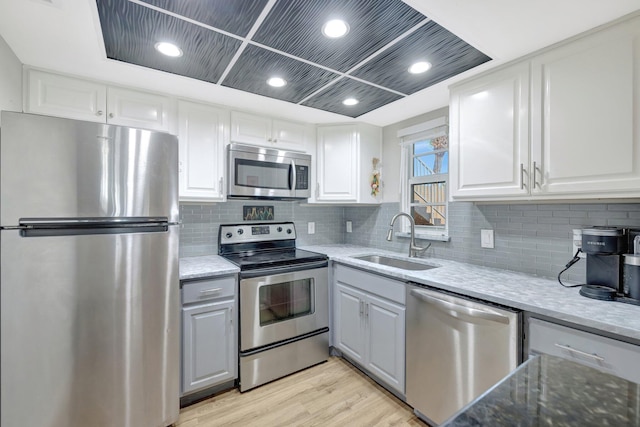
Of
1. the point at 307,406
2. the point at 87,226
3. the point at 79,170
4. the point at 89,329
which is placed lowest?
the point at 307,406

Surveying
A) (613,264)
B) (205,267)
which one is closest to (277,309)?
(205,267)

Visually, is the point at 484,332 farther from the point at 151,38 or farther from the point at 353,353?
the point at 151,38

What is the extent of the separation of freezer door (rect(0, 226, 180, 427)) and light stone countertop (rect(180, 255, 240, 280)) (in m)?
0.23

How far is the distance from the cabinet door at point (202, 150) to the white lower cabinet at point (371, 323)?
1271 mm

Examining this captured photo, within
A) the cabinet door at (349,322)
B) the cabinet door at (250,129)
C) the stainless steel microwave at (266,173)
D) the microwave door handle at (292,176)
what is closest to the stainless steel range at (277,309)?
the cabinet door at (349,322)

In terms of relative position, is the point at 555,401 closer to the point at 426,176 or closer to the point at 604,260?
the point at 604,260

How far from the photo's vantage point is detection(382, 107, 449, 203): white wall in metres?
2.78

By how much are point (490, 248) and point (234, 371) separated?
6.70 ft

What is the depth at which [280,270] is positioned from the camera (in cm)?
219

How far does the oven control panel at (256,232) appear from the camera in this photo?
257cm

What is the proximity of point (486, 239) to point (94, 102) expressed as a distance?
2.83 meters

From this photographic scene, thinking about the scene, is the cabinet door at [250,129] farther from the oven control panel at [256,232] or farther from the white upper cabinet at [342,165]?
the oven control panel at [256,232]

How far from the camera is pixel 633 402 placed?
485 mm

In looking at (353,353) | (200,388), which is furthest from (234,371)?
(353,353)
